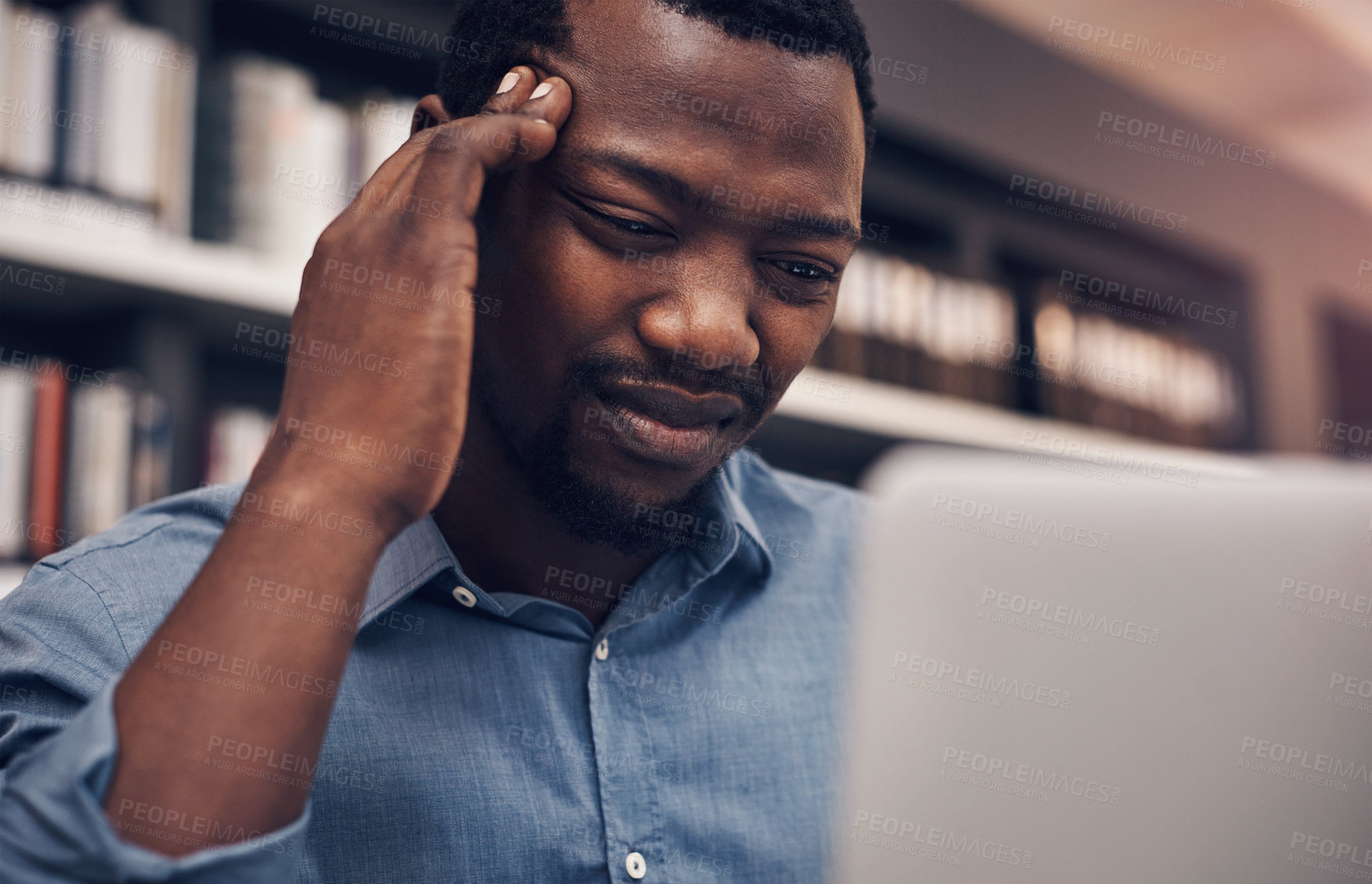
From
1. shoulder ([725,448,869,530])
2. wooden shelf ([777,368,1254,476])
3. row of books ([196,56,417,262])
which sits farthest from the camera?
wooden shelf ([777,368,1254,476])

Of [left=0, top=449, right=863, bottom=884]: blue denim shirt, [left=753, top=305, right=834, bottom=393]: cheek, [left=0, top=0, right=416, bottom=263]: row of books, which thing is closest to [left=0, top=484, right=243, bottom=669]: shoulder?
[left=0, top=449, right=863, bottom=884]: blue denim shirt

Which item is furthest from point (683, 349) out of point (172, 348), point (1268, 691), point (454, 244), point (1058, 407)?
point (1058, 407)

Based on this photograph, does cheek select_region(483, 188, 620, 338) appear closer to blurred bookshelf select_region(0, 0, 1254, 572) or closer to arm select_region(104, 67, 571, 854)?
arm select_region(104, 67, 571, 854)

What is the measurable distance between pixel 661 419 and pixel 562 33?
0.32 meters

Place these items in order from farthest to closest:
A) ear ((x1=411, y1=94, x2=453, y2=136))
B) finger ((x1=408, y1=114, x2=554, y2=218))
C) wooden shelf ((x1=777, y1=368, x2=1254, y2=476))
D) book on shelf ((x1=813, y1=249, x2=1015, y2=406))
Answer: book on shelf ((x1=813, y1=249, x2=1015, y2=406)) → wooden shelf ((x1=777, y1=368, x2=1254, y2=476)) → ear ((x1=411, y1=94, x2=453, y2=136)) → finger ((x1=408, y1=114, x2=554, y2=218))

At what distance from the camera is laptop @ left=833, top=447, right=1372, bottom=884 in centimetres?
37

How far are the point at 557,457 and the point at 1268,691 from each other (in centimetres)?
54

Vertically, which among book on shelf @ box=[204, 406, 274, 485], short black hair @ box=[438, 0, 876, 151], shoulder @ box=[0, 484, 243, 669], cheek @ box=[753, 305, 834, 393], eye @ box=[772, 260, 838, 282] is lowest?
book on shelf @ box=[204, 406, 274, 485]

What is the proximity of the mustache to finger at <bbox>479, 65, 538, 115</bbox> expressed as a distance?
0.65 feet

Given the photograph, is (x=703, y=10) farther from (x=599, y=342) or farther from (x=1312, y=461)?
(x=1312, y=461)

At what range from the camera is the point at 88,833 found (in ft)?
1.73

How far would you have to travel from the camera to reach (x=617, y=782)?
0.77m

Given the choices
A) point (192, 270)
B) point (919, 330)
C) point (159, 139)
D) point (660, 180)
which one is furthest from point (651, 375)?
point (919, 330)

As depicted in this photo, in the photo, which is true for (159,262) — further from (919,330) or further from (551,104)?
(919,330)
